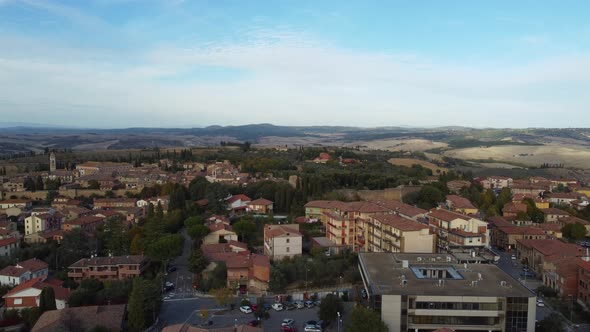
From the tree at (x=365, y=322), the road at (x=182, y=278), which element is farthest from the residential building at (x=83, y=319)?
the tree at (x=365, y=322)

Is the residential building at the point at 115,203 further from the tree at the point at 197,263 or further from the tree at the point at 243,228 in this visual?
the tree at the point at 197,263

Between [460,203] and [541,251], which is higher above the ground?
[460,203]

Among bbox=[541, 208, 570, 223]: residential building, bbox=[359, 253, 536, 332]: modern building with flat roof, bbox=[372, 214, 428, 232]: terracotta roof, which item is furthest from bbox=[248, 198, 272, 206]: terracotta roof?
bbox=[359, 253, 536, 332]: modern building with flat roof

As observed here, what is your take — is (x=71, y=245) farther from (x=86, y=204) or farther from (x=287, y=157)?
(x=287, y=157)

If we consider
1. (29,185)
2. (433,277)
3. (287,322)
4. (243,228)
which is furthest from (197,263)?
(29,185)

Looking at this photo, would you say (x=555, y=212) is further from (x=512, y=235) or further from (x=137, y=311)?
(x=137, y=311)

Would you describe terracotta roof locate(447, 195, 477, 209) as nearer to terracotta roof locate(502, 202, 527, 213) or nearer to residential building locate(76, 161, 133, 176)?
terracotta roof locate(502, 202, 527, 213)

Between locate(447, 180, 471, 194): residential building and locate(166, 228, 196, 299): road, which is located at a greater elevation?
locate(447, 180, 471, 194): residential building
